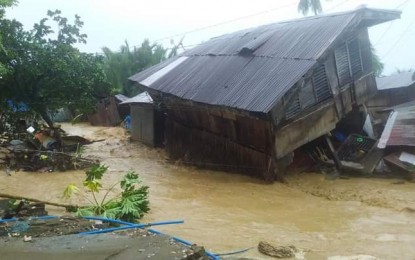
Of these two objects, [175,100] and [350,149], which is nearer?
[350,149]

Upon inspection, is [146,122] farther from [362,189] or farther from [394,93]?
[394,93]

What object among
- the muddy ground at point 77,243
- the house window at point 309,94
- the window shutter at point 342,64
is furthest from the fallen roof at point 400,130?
the muddy ground at point 77,243

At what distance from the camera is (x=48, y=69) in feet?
44.3

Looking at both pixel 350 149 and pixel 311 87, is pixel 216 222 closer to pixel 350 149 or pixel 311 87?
pixel 311 87

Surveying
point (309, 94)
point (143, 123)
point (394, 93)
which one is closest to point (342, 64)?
point (309, 94)

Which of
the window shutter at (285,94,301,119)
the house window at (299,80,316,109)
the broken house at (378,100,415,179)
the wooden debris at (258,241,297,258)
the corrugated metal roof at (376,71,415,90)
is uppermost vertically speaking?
the corrugated metal roof at (376,71,415,90)

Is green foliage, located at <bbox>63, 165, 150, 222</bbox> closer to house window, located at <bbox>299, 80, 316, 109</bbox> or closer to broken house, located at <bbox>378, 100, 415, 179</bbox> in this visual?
house window, located at <bbox>299, 80, 316, 109</bbox>

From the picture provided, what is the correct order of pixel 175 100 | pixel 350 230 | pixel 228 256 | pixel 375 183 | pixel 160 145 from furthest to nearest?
1. pixel 160 145
2. pixel 175 100
3. pixel 375 183
4. pixel 350 230
5. pixel 228 256

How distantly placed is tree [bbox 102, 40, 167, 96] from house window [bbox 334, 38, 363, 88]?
19.8 m

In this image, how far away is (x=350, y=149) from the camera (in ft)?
39.2

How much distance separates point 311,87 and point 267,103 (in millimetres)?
2004

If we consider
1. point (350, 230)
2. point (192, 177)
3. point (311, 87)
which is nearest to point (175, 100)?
point (192, 177)

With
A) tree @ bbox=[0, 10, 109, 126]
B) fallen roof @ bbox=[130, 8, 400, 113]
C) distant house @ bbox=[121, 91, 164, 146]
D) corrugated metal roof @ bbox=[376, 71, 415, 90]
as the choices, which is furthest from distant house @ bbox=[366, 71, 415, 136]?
tree @ bbox=[0, 10, 109, 126]

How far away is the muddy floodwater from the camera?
5.95 m
